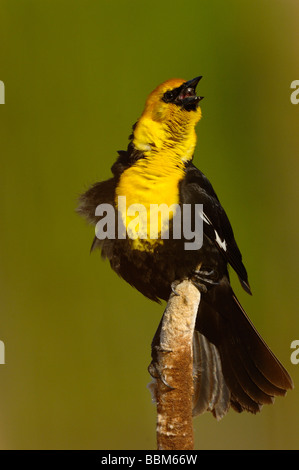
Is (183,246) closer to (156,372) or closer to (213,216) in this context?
(213,216)

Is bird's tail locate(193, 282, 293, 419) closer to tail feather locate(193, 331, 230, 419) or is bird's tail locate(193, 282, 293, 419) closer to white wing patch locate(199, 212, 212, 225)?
tail feather locate(193, 331, 230, 419)

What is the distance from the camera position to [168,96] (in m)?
0.77

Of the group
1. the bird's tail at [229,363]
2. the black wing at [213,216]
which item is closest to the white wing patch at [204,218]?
the black wing at [213,216]

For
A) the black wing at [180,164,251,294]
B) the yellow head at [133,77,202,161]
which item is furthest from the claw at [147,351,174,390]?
the yellow head at [133,77,202,161]

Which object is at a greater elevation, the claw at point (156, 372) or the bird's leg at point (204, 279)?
the bird's leg at point (204, 279)

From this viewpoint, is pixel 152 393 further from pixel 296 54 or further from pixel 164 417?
pixel 296 54

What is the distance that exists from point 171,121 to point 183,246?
0.19 meters

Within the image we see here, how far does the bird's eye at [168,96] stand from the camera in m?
0.77

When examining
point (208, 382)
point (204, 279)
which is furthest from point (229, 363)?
point (204, 279)

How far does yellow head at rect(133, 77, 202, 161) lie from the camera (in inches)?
30.1

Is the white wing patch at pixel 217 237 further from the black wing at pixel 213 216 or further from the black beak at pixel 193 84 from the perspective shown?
the black beak at pixel 193 84

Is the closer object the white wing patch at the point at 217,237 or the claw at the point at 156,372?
the claw at the point at 156,372
